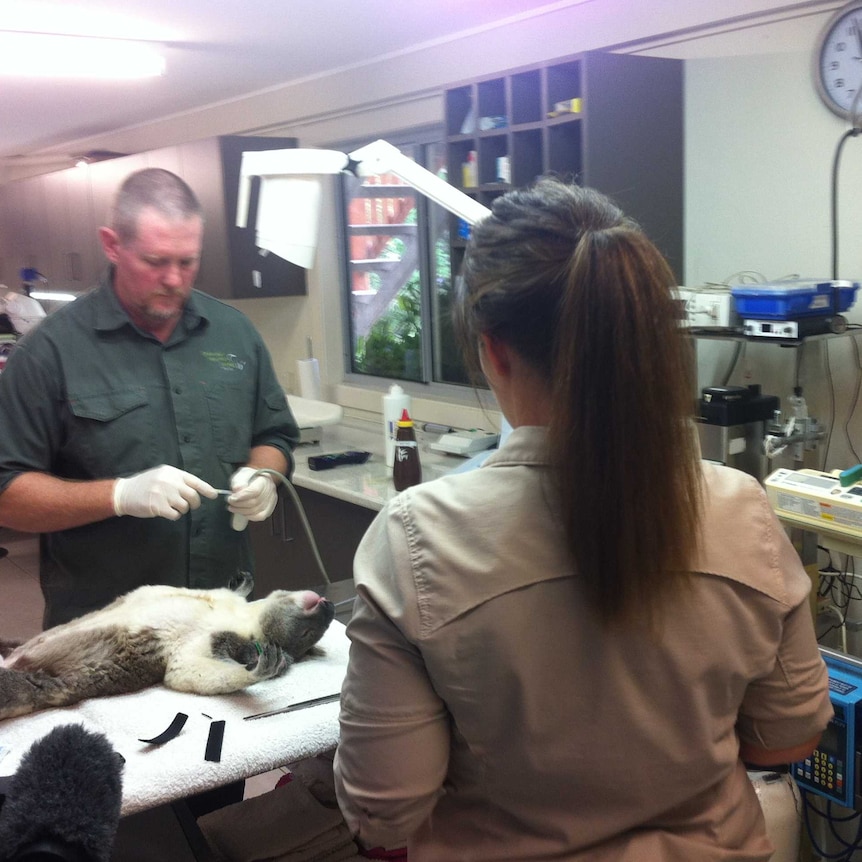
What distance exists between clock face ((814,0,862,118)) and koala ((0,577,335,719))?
1849 mm

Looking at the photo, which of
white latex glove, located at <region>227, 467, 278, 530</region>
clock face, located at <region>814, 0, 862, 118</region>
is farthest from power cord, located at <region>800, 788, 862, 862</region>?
clock face, located at <region>814, 0, 862, 118</region>

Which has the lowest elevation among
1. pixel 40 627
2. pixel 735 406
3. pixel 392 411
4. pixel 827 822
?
pixel 40 627

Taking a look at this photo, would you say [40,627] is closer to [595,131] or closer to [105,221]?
[105,221]

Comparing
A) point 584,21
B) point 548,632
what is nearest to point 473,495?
point 548,632

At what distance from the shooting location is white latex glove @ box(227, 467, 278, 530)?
1.74m

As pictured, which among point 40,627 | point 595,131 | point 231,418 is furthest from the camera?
point 40,627

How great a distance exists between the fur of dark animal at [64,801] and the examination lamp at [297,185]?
99 cm

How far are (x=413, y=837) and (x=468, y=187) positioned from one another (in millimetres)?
2314

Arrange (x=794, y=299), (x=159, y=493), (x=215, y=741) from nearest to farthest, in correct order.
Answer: (x=215, y=741), (x=159, y=493), (x=794, y=299)

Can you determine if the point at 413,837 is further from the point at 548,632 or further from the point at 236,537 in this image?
the point at 236,537

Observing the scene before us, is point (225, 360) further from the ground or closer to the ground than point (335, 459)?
further from the ground

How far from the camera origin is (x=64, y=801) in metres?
0.87

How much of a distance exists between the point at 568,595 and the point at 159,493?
1.00 m

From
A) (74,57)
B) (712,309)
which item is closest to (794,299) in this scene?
(712,309)
